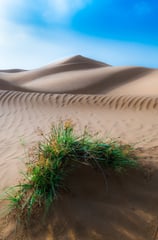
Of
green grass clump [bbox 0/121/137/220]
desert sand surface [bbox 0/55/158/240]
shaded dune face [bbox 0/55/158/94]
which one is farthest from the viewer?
shaded dune face [bbox 0/55/158/94]

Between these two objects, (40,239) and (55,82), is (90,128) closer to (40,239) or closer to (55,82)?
(40,239)

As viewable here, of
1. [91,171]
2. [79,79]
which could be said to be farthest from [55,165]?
[79,79]

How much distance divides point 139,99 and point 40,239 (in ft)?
21.7

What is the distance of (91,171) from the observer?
3549 mm

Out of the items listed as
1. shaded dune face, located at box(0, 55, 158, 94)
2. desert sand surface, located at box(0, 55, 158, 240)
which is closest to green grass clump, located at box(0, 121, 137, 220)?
desert sand surface, located at box(0, 55, 158, 240)

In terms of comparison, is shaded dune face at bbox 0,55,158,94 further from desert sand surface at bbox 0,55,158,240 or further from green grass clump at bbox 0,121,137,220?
green grass clump at bbox 0,121,137,220

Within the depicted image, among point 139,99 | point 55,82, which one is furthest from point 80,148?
point 55,82

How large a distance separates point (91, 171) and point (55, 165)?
0.49m

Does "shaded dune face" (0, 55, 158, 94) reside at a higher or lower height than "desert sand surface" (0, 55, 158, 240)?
higher

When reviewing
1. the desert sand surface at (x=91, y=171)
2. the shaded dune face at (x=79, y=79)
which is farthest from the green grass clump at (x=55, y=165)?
the shaded dune face at (x=79, y=79)

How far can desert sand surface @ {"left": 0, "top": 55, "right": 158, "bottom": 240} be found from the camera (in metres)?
2.86

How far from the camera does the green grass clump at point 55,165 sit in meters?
3.07

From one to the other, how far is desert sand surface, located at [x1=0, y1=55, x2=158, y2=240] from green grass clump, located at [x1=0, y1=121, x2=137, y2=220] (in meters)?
0.12

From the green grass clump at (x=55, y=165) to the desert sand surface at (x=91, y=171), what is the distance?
0.12 m
